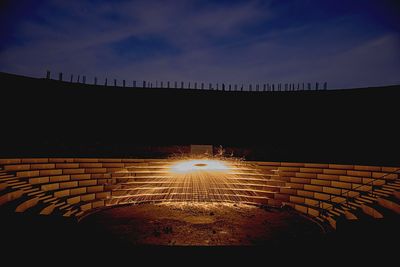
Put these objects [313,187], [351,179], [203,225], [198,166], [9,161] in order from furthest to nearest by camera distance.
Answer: [198,166] → [313,187] → [351,179] → [9,161] → [203,225]

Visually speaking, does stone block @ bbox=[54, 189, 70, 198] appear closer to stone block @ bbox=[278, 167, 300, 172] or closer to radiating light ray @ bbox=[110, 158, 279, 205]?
radiating light ray @ bbox=[110, 158, 279, 205]

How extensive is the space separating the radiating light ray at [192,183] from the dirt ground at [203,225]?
87 centimetres

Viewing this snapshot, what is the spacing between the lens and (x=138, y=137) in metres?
16.4

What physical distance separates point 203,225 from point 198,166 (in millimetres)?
5549

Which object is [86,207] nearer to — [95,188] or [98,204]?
[98,204]

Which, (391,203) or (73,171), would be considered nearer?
(391,203)

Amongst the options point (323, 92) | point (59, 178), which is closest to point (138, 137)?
point (59, 178)

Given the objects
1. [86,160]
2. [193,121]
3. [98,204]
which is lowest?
[98,204]

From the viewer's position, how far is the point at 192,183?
1309 centimetres

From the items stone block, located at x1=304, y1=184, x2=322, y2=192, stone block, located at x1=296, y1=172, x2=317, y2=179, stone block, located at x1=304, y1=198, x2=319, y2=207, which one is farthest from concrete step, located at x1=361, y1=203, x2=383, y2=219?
stone block, located at x1=296, y1=172, x2=317, y2=179

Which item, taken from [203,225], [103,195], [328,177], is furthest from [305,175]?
[103,195]

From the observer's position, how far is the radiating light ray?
36.9ft

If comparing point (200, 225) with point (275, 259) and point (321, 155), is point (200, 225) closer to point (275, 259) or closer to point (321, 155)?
point (275, 259)

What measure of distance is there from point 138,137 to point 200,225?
938 centimetres
